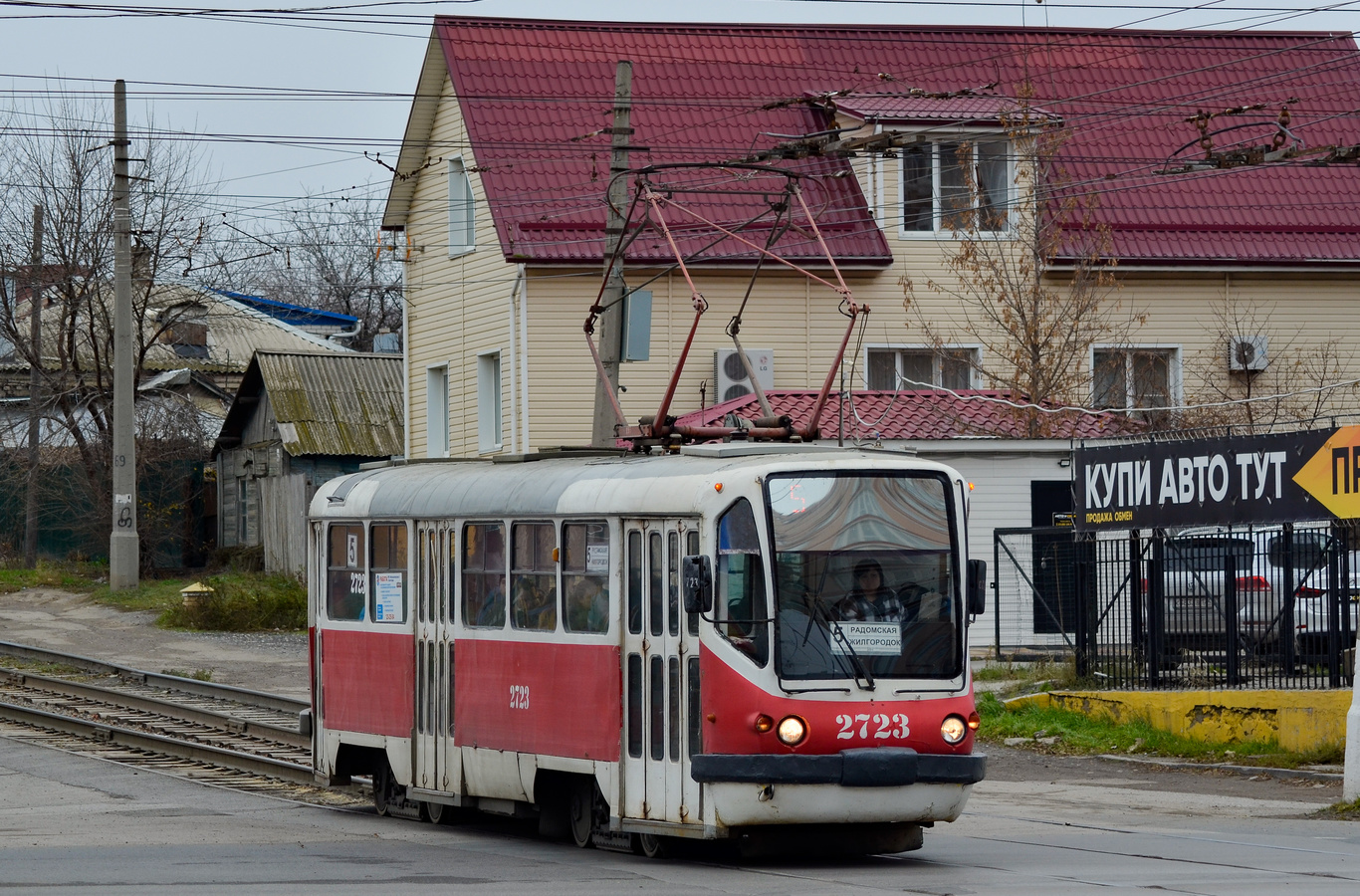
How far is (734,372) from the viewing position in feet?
98.7

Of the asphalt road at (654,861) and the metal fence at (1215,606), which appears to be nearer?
the asphalt road at (654,861)

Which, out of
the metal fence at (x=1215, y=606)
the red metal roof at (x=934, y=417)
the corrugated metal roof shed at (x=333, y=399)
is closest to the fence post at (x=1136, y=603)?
the metal fence at (x=1215, y=606)

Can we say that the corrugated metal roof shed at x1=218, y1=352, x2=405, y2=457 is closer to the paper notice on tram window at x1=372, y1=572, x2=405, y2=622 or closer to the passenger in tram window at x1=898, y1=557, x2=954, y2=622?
the paper notice on tram window at x1=372, y1=572, x2=405, y2=622

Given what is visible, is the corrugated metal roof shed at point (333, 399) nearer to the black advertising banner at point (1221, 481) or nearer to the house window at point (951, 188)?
the house window at point (951, 188)

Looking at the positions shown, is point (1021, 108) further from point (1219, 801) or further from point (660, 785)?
point (660, 785)

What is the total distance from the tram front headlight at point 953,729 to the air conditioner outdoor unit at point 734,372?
60.6ft

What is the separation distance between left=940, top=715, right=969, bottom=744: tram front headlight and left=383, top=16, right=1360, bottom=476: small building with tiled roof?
1822cm

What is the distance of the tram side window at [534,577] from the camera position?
12.6 metres

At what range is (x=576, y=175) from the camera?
1224 inches

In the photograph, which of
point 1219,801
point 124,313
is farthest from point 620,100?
point 124,313

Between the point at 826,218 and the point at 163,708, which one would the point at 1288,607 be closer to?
the point at 163,708

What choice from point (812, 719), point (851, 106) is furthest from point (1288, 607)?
point (851, 106)

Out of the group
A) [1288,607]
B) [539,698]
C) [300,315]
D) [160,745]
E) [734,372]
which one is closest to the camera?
[539,698]

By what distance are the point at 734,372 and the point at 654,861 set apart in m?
18.7
